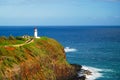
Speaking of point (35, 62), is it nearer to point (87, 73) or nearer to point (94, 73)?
point (87, 73)

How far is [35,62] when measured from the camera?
68312mm

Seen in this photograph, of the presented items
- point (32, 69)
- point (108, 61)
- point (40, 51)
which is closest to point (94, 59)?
point (108, 61)

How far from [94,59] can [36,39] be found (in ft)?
116

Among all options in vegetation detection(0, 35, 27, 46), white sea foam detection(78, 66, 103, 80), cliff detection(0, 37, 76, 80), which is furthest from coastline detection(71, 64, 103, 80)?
vegetation detection(0, 35, 27, 46)

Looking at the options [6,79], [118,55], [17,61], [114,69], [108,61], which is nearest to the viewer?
[6,79]

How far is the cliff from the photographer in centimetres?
6210

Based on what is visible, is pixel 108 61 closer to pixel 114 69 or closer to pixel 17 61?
pixel 114 69

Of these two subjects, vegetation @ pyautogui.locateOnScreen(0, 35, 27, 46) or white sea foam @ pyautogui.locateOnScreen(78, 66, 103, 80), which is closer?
vegetation @ pyautogui.locateOnScreen(0, 35, 27, 46)

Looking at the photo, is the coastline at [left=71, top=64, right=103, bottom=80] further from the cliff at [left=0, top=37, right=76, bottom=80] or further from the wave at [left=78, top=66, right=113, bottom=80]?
the cliff at [left=0, top=37, right=76, bottom=80]

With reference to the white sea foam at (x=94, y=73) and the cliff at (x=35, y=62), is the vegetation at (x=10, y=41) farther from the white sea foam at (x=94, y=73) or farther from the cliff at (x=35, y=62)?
the white sea foam at (x=94, y=73)

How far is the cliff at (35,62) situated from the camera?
204ft

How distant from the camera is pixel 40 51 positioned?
75.1 m

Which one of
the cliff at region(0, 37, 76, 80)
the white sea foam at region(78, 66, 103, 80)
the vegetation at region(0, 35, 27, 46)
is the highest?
the vegetation at region(0, 35, 27, 46)

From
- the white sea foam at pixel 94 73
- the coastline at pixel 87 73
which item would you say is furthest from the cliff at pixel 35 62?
the white sea foam at pixel 94 73
